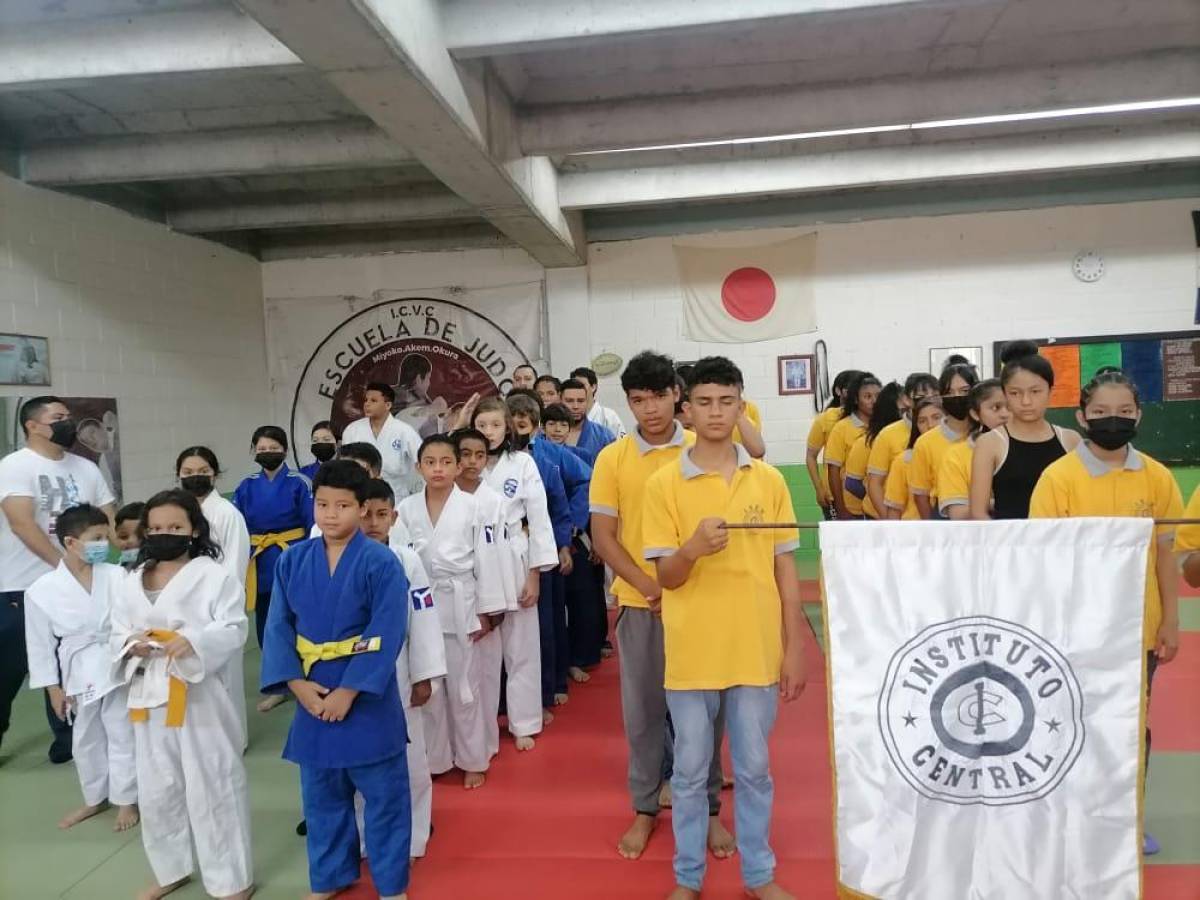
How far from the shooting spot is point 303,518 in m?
3.71

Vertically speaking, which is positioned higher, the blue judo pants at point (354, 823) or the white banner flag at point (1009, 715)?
the white banner flag at point (1009, 715)

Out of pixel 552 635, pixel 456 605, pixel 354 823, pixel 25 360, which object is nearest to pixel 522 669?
pixel 552 635

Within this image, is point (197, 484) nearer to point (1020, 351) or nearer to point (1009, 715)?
point (1009, 715)

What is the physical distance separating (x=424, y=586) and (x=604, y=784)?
1.05 meters

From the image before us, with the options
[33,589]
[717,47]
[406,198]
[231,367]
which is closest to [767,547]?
[33,589]

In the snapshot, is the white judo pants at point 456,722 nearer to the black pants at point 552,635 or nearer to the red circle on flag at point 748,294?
the black pants at point 552,635

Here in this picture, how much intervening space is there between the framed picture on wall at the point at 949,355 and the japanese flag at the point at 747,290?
97 centimetres

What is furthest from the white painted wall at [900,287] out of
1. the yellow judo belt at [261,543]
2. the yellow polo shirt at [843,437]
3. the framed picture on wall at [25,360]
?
the yellow judo belt at [261,543]

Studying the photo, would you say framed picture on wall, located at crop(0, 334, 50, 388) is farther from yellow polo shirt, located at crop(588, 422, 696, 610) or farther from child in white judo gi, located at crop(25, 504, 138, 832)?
yellow polo shirt, located at crop(588, 422, 696, 610)

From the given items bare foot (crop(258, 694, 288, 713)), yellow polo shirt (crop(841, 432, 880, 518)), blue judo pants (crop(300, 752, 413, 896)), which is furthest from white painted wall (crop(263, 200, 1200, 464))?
blue judo pants (crop(300, 752, 413, 896))

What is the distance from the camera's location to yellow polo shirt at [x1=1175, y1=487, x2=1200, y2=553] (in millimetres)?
1934

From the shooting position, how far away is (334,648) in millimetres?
2002

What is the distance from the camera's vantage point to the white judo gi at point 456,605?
2744mm

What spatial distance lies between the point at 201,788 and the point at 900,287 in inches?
233
